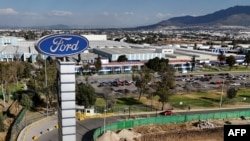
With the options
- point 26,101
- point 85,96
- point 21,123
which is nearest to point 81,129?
point 85,96

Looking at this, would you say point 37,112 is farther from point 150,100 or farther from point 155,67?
point 155,67

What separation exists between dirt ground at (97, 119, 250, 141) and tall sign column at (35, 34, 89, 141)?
72.5 ft

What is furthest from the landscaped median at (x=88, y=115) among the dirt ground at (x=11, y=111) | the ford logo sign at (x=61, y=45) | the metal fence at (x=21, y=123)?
the ford logo sign at (x=61, y=45)

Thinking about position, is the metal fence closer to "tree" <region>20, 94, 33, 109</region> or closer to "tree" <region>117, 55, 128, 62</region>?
"tree" <region>20, 94, 33, 109</region>

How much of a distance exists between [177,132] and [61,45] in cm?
3063

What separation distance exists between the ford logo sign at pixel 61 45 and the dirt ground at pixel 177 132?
2389 cm

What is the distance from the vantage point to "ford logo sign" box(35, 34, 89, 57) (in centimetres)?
1992

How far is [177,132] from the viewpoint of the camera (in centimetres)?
4634

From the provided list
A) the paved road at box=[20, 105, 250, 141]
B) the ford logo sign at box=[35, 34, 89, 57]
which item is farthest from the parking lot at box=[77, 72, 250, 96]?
the ford logo sign at box=[35, 34, 89, 57]

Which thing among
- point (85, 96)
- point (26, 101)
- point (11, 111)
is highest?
point (85, 96)

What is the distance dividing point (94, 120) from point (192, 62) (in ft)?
213

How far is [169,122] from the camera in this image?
4844cm

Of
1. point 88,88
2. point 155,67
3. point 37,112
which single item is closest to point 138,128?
point 88,88

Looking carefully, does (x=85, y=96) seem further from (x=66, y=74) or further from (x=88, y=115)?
(x=66, y=74)
